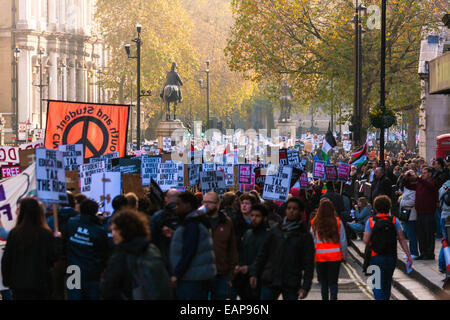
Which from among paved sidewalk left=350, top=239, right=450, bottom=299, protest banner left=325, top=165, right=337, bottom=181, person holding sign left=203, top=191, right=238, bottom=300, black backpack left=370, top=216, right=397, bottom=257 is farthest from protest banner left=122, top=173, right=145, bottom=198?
protest banner left=325, top=165, right=337, bottom=181

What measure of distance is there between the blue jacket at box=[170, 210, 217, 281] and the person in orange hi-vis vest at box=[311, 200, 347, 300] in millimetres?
2475

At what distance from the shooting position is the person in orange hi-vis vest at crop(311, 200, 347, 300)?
11.4m

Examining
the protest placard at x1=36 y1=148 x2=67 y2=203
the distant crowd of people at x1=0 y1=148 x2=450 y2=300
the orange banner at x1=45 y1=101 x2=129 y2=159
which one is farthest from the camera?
the orange banner at x1=45 y1=101 x2=129 y2=159

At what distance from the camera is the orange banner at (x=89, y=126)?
1866cm

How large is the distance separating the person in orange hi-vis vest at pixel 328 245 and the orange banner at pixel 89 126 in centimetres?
806

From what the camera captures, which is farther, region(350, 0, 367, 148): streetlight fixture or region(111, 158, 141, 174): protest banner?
region(350, 0, 367, 148): streetlight fixture

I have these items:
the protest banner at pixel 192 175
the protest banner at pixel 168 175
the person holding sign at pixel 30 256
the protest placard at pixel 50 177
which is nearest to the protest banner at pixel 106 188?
the protest placard at pixel 50 177

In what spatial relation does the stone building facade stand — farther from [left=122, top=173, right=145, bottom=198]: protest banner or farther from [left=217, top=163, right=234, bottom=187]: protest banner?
[left=122, top=173, right=145, bottom=198]: protest banner

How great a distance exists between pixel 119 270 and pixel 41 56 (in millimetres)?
81219

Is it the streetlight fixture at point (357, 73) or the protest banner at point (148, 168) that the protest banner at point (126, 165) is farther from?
the streetlight fixture at point (357, 73)

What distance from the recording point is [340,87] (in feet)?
132

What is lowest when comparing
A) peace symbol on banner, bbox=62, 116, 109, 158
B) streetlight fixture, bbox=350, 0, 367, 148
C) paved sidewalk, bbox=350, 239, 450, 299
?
paved sidewalk, bbox=350, 239, 450, 299

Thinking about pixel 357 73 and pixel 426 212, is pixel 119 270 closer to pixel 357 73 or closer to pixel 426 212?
pixel 426 212

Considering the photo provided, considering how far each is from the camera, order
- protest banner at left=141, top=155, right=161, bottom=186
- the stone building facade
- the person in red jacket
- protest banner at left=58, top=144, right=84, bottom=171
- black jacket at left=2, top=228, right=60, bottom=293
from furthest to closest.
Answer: the stone building facade, protest banner at left=141, top=155, right=161, bottom=186, the person in red jacket, protest banner at left=58, top=144, right=84, bottom=171, black jacket at left=2, top=228, right=60, bottom=293
